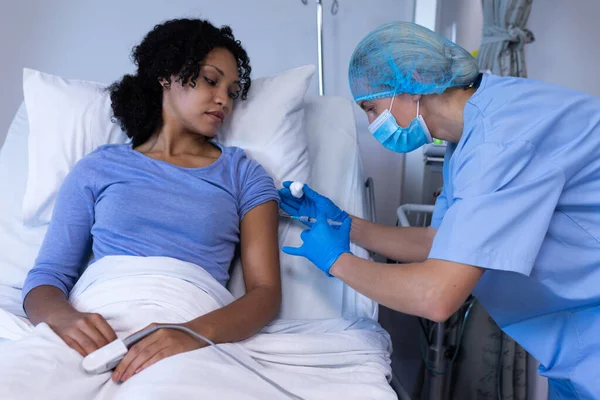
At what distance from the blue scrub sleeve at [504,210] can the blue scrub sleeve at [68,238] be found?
0.83 meters

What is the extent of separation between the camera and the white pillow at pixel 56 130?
1.49 meters

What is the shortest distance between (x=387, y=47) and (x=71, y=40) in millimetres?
1345

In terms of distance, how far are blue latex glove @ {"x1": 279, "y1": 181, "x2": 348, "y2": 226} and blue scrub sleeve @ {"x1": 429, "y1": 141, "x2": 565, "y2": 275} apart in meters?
0.45

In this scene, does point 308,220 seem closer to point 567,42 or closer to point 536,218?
point 536,218

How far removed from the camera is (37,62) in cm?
206

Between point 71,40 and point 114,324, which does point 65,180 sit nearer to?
point 114,324

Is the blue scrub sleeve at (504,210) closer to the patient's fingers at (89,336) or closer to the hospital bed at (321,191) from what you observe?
the hospital bed at (321,191)

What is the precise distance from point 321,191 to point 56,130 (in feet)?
2.47

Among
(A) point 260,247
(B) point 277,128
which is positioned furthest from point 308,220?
(B) point 277,128

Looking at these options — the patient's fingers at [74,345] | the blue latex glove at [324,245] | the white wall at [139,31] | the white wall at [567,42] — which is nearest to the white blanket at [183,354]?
the patient's fingers at [74,345]

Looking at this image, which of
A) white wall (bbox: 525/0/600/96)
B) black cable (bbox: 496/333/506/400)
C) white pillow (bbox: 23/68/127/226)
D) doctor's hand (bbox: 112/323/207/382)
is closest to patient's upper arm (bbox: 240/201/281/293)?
doctor's hand (bbox: 112/323/207/382)

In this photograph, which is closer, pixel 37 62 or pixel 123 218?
pixel 123 218

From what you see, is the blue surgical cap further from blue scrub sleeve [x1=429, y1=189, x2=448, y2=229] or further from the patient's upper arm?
the patient's upper arm

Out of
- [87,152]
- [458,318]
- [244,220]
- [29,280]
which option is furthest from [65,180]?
[458,318]
